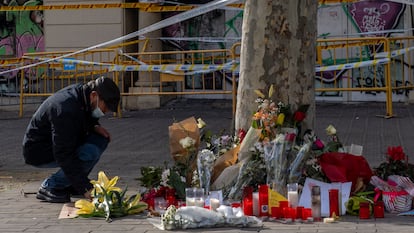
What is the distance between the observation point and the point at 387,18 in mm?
15336

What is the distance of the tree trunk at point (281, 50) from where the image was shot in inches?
287

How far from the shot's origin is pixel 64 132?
693 cm

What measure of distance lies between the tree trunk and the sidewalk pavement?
4.57 feet

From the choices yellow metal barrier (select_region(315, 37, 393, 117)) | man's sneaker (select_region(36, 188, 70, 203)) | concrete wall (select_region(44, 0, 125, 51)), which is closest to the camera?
man's sneaker (select_region(36, 188, 70, 203))

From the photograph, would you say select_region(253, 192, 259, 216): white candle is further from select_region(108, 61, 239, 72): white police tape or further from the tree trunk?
select_region(108, 61, 239, 72): white police tape

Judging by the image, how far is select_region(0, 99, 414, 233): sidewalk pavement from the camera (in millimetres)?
6348

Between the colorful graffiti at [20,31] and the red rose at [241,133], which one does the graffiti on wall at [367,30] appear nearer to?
the colorful graffiti at [20,31]

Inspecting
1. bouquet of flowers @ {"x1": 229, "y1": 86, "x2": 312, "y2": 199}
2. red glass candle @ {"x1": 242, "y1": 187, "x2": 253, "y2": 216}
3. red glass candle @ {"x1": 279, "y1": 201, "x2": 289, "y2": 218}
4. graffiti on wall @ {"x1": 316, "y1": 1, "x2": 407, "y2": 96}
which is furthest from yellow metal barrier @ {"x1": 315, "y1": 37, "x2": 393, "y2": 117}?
red glass candle @ {"x1": 279, "y1": 201, "x2": 289, "y2": 218}

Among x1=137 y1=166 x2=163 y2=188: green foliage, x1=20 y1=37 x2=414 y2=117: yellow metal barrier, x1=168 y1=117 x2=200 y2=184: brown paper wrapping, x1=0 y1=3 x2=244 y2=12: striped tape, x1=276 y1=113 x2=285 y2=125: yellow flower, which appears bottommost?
x1=137 y1=166 x2=163 y2=188: green foliage

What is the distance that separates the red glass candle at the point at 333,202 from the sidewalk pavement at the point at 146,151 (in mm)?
97

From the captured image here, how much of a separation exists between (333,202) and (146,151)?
14.7 feet

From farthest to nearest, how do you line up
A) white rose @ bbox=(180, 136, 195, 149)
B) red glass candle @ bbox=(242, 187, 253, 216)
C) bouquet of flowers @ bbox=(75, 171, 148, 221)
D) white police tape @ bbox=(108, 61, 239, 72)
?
white police tape @ bbox=(108, 61, 239, 72) → white rose @ bbox=(180, 136, 195, 149) → bouquet of flowers @ bbox=(75, 171, 148, 221) → red glass candle @ bbox=(242, 187, 253, 216)

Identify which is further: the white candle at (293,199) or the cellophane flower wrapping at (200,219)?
the white candle at (293,199)

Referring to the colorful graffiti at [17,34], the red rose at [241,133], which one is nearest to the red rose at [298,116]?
the red rose at [241,133]
